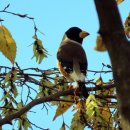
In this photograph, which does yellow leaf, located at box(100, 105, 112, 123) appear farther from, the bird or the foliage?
the bird

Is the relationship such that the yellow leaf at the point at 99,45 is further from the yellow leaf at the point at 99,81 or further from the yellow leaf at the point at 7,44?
the yellow leaf at the point at 99,81

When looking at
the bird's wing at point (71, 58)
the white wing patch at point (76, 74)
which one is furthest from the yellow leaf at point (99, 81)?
the bird's wing at point (71, 58)

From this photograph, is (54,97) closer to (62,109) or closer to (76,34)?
(62,109)

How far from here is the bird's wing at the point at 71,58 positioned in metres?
4.21

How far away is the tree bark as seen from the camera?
72 centimetres

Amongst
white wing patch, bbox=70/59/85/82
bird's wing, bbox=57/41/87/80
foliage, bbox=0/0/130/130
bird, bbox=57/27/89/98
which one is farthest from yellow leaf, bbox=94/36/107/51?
bird's wing, bbox=57/41/87/80

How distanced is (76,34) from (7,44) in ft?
15.1

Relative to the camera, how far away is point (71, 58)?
14.7 feet

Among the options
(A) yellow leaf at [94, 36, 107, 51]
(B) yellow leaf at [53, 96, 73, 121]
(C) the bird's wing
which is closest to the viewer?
(A) yellow leaf at [94, 36, 107, 51]

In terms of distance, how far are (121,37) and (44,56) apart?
1796mm

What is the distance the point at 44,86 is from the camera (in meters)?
2.67

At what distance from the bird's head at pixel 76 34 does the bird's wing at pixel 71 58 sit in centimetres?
102

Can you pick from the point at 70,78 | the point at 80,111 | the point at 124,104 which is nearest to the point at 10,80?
the point at 80,111

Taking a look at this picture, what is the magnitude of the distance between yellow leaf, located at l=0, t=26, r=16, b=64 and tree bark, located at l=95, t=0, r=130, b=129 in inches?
39.5
